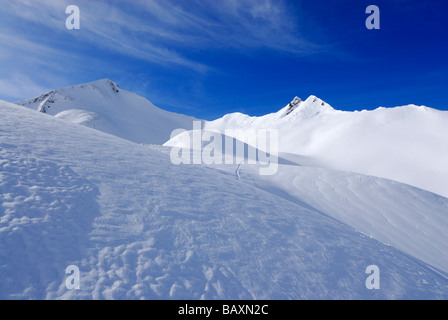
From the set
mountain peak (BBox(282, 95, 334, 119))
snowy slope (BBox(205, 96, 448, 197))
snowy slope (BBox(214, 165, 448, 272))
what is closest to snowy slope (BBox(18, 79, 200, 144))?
mountain peak (BBox(282, 95, 334, 119))

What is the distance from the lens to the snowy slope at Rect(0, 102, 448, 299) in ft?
11.3

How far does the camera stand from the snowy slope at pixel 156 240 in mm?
3441

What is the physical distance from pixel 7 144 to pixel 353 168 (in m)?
31.1

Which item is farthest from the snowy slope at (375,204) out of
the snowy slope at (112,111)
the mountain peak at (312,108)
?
the snowy slope at (112,111)

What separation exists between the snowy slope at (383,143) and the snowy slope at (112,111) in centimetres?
4003

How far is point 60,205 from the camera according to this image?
4.41m

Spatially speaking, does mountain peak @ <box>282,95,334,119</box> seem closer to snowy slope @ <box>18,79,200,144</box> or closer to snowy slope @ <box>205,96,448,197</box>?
snowy slope @ <box>205,96,448,197</box>

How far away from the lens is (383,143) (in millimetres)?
32844

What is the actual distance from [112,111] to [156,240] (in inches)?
3393

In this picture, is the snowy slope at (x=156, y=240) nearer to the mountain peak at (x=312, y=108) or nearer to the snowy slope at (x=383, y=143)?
the snowy slope at (x=383, y=143)

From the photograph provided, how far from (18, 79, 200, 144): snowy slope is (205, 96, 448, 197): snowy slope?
4003cm

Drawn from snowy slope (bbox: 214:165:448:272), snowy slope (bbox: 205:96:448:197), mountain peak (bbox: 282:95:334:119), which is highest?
mountain peak (bbox: 282:95:334:119)
